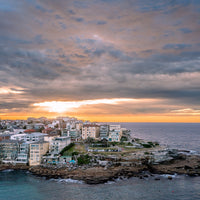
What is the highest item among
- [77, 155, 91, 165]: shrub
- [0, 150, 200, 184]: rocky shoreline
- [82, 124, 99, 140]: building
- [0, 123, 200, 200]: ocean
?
[82, 124, 99, 140]: building

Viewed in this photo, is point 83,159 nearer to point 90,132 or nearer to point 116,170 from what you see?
point 116,170

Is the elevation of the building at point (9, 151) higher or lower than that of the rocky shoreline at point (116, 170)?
higher

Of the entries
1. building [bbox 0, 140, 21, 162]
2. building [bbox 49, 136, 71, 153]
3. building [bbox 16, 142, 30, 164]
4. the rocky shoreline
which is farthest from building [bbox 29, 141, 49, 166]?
building [bbox 0, 140, 21, 162]

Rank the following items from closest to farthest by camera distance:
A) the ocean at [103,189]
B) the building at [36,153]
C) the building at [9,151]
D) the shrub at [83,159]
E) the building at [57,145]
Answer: the ocean at [103,189] < the shrub at [83,159] < the building at [36,153] < the building at [9,151] < the building at [57,145]

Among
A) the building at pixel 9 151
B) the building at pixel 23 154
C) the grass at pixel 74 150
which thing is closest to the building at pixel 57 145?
the grass at pixel 74 150

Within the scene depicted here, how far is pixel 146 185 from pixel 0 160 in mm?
49465

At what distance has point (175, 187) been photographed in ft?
149

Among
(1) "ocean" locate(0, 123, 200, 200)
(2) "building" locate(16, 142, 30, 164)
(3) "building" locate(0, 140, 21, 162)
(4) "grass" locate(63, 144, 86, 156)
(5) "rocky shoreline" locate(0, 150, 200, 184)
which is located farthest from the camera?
(4) "grass" locate(63, 144, 86, 156)

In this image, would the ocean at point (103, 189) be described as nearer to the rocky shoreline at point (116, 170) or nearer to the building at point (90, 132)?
the rocky shoreline at point (116, 170)

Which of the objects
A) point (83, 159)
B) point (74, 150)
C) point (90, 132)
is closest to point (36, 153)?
point (74, 150)

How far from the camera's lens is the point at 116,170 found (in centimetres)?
5516

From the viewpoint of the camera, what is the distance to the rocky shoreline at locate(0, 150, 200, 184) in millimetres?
51422

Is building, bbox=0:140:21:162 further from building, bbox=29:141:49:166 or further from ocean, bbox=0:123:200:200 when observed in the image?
ocean, bbox=0:123:200:200

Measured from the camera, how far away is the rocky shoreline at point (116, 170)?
169ft
